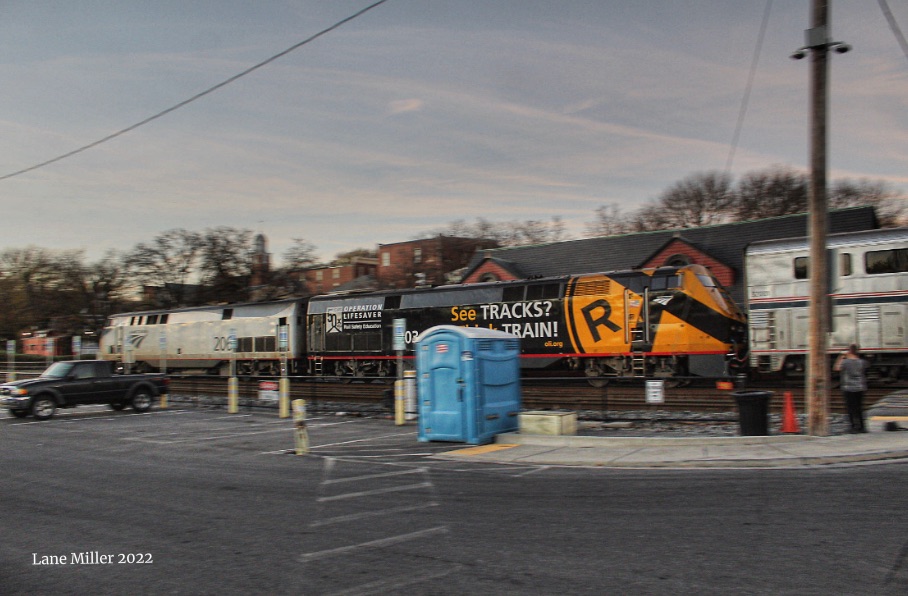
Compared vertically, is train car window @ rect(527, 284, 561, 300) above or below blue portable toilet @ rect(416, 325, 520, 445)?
above

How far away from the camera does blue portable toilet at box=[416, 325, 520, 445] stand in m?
14.2

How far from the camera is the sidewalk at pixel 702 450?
1075 centimetres

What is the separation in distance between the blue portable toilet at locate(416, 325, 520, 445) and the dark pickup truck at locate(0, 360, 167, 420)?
43.6 ft

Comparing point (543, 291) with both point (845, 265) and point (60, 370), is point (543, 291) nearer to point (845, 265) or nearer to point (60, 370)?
point (845, 265)

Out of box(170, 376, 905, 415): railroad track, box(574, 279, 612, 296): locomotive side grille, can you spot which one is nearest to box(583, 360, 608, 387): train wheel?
box(170, 376, 905, 415): railroad track

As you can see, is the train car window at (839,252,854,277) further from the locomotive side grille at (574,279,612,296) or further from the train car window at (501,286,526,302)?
the train car window at (501,286,526,302)

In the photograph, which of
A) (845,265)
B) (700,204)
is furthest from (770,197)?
(845,265)

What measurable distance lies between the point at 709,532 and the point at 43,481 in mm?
10050

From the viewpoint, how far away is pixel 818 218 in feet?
44.0

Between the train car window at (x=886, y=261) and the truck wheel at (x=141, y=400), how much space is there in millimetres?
24111

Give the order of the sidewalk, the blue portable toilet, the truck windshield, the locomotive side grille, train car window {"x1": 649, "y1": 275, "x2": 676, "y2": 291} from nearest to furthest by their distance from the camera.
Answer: the sidewalk
the blue portable toilet
the truck windshield
train car window {"x1": 649, "y1": 275, "x2": 676, "y2": 291}
the locomotive side grille

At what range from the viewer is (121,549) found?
7.15 m

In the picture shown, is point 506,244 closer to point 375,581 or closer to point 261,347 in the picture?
point 261,347

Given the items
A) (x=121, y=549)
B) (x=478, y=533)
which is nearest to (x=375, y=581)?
(x=478, y=533)
